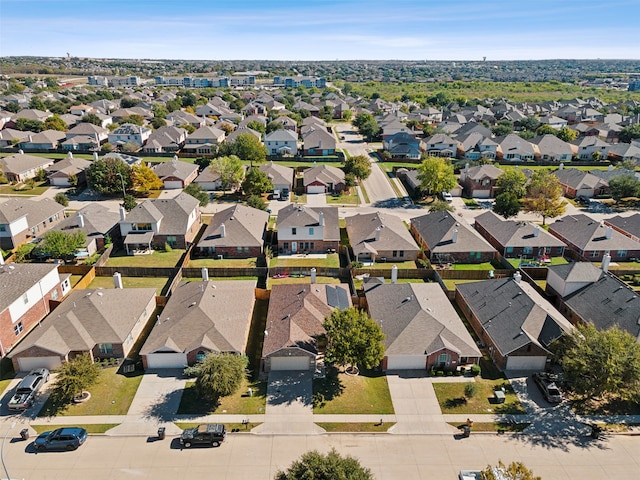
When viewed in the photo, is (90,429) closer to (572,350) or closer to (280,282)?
(280,282)

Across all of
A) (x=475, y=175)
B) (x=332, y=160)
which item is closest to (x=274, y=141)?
(x=332, y=160)

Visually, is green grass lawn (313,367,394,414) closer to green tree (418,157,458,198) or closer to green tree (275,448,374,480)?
green tree (275,448,374,480)

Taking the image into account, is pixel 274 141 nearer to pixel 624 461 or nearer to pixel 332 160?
pixel 332 160

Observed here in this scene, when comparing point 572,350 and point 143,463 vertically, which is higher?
point 572,350

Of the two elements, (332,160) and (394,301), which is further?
(332,160)

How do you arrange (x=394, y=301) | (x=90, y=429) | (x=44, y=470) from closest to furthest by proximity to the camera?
(x=44, y=470), (x=90, y=429), (x=394, y=301)

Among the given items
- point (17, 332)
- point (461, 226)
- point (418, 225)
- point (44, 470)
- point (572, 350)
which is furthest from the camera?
point (418, 225)
